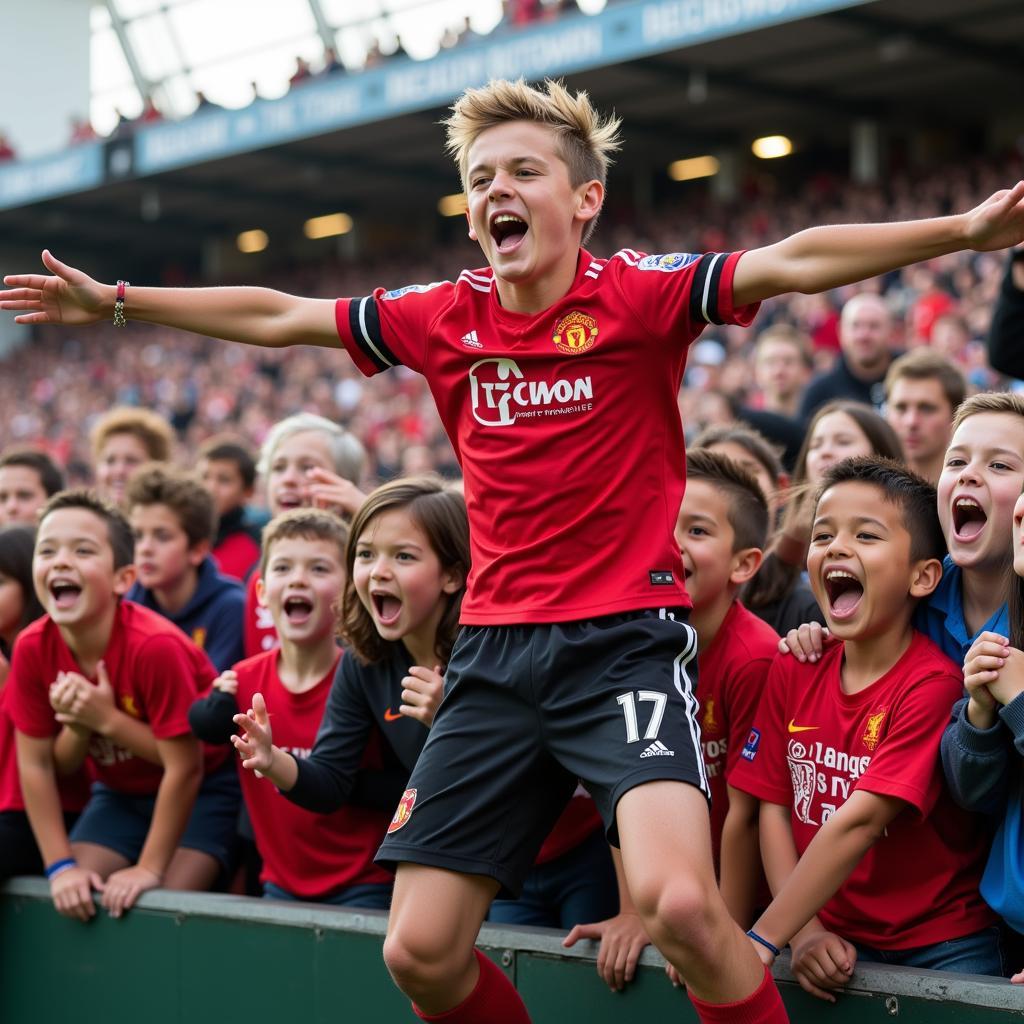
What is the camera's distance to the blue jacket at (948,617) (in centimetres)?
317

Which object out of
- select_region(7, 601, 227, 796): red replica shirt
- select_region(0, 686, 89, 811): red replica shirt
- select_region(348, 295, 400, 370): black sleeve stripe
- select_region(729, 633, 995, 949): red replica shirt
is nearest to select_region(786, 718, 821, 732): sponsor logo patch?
select_region(729, 633, 995, 949): red replica shirt

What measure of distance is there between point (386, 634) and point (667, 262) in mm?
1220

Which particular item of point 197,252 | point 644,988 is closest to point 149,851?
point 644,988

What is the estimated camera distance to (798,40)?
17547 millimetres

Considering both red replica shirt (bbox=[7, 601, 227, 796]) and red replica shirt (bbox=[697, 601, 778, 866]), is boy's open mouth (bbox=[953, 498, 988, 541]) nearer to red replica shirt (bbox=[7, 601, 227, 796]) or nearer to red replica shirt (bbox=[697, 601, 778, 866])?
red replica shirt (bbox=[697, 601, 778, 866])

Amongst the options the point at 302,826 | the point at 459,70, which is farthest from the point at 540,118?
the point at 459,70

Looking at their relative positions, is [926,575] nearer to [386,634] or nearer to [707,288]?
[707,288]

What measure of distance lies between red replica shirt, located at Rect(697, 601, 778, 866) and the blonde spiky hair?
1138 millimetres

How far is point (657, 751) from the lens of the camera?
2.79m

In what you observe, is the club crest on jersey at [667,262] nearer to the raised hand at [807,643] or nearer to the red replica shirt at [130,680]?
the raised hand at [807,643]

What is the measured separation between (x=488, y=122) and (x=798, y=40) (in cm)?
1550

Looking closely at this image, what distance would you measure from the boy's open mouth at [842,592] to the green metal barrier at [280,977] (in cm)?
72

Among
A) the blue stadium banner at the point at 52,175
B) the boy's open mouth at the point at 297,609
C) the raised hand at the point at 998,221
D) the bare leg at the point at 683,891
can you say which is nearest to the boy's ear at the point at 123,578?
the boy's open mouth at the point at 297,609

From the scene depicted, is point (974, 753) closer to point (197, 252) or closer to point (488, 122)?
point (488, 122)
